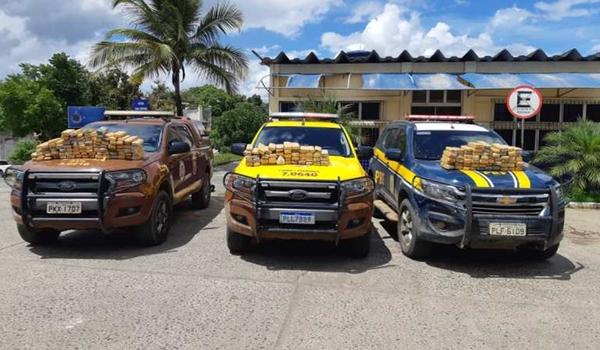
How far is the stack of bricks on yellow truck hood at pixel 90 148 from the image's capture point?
661 cm

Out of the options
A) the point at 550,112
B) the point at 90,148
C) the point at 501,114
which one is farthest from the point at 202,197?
the point at 550,112

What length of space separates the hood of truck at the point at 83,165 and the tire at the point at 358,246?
9.48ft

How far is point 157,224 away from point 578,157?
9.42 meters

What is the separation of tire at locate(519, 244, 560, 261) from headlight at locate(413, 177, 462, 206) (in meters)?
1.53

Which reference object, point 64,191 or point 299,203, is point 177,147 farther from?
point 299,203

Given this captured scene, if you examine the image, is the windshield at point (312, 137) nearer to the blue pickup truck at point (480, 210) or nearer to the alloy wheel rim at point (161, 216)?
the blue pickup truck at point (480, 210)

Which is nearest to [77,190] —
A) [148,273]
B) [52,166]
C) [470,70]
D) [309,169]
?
[52,166]

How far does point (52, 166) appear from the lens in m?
6.20

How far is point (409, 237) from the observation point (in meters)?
6.35

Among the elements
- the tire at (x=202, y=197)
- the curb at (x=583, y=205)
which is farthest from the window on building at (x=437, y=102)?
the tire at (x=202, y=197)

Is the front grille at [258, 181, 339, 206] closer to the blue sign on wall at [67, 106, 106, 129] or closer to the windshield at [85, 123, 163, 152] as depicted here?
the windshield at [85, 123, 163, 152]

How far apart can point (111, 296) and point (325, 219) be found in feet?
7.74

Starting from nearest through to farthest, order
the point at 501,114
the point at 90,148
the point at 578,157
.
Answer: the point at 90,148, the point at 578,157, the point at 501,114

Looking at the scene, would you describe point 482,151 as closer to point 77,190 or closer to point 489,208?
point 489,208
